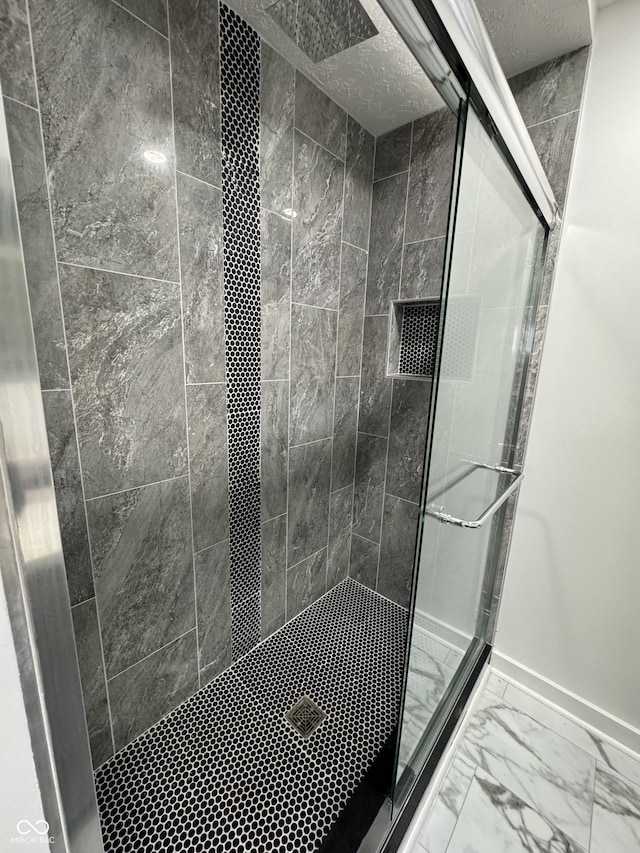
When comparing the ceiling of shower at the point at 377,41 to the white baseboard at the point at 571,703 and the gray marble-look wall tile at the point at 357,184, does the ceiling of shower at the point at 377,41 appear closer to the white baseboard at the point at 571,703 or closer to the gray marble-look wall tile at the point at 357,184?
the gray marble-look wall tile at the point at 357,184

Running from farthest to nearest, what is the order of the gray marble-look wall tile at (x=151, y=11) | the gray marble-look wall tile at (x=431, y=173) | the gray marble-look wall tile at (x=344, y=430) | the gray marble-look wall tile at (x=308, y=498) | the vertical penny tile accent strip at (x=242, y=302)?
1. the gray marble-look wall tile at (x=344, y=430)
2. the gray marble-look wall tile at (x=308, y=498)
3. the gray marble-look wall tile at (x=431, y=173)
4. the vertical penny tile accent strip at (x=242, y=302)
5. the gray marble-look wall tile at (x=151, y=11)

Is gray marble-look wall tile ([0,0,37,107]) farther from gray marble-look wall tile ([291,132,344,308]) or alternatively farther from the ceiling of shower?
gray marble-look wall tile ([291,132,344,308])

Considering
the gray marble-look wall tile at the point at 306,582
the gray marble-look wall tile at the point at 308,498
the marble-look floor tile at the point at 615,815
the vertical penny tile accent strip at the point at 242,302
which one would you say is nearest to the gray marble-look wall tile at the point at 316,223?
the vertical penny tile accent strip at the point at 242,302

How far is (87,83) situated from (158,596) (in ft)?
4.90

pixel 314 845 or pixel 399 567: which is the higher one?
pixel 399 567

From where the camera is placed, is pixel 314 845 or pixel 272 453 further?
pixel 272 453

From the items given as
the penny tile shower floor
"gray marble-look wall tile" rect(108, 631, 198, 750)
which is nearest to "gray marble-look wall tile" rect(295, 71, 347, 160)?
"gray marble-look wall tile" rect(108, 631, 198, 750)

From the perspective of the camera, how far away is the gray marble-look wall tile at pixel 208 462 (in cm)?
123

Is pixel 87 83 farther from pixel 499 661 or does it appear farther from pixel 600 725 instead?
pixel 600 725

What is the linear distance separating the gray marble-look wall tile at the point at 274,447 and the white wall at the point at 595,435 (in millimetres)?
1043

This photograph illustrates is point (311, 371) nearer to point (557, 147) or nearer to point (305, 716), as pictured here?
point (557, 147)

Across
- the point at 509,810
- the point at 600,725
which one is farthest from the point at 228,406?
the point at 600,725

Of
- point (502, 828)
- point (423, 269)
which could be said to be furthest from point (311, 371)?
point (502, 828)

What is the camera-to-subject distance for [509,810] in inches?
42.9
